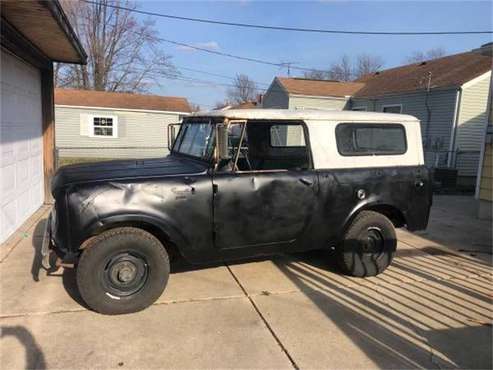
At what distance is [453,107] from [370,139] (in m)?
12.9

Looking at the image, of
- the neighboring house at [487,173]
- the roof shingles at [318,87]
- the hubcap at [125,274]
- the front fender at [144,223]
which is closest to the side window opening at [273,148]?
the front fender at [144,223]

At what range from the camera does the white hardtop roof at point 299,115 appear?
445 centimetres

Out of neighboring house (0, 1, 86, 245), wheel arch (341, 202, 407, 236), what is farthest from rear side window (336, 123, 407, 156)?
neighboring house (0, 1, 86, 245)

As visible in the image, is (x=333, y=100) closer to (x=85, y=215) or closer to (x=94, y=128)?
(x=94, y=128)

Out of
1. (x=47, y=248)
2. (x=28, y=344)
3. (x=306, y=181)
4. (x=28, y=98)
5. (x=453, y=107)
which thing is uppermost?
(x=453, y=107)

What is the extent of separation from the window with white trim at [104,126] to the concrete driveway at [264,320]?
63.8ft

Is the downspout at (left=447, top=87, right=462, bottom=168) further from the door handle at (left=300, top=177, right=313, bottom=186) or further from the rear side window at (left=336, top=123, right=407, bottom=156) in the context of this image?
the door handle at (left=300, top=177, right=313, bottom=186)

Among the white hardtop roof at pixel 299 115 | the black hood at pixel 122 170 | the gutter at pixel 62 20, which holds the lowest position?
the black hood at pixel 122 170

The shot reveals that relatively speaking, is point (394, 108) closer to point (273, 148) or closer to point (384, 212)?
point (384, 212)

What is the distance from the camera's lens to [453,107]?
16.1 metres

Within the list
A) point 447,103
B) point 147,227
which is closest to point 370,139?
point 147,227

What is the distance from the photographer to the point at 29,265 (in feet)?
16.9

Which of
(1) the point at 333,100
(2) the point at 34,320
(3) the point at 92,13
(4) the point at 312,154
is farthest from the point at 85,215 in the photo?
(3) the point at 92,13

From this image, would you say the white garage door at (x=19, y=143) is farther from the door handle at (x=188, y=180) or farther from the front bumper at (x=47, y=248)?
the door handle at (x=188, y=180)
